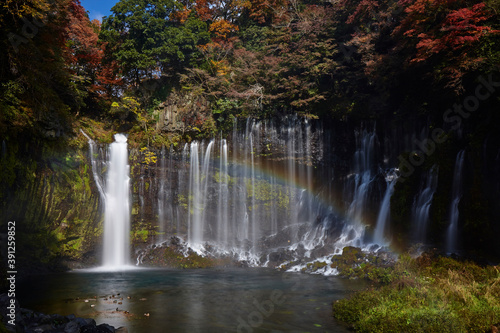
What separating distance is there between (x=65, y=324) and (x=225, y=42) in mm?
27536

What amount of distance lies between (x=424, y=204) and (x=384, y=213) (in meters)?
2.89

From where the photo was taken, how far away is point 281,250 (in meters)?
21.9

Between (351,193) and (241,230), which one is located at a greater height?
(351,193)

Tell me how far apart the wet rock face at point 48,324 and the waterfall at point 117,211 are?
12.6 metres

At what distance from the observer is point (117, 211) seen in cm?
2183

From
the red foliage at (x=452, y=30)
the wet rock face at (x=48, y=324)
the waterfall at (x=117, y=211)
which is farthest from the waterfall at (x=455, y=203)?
the waterfall at (x=117, y=211)

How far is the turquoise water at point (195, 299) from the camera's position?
9273mm

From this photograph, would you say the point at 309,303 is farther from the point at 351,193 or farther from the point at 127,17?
the point at 127,17

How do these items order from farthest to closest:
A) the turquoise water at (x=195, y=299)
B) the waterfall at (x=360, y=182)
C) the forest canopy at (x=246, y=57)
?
the waterfall at (x=360, y=182) < the forest canopy at (x=246, y=57) < the turquoise water at (x=195, y=299)

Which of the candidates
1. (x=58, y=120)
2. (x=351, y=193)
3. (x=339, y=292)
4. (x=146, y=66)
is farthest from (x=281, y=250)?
(x=146, y=66)

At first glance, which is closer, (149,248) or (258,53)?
(149,248)

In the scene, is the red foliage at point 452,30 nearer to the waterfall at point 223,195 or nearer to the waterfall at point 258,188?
the waterfall at point 258,188

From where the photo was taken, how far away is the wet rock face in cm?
737

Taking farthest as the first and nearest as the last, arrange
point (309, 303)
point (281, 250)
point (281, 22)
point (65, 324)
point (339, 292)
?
1. point (281, 22)
2. point (281, 250)
3. point (339, 292)
4. point (309, 303)
5. point (65, 324)
